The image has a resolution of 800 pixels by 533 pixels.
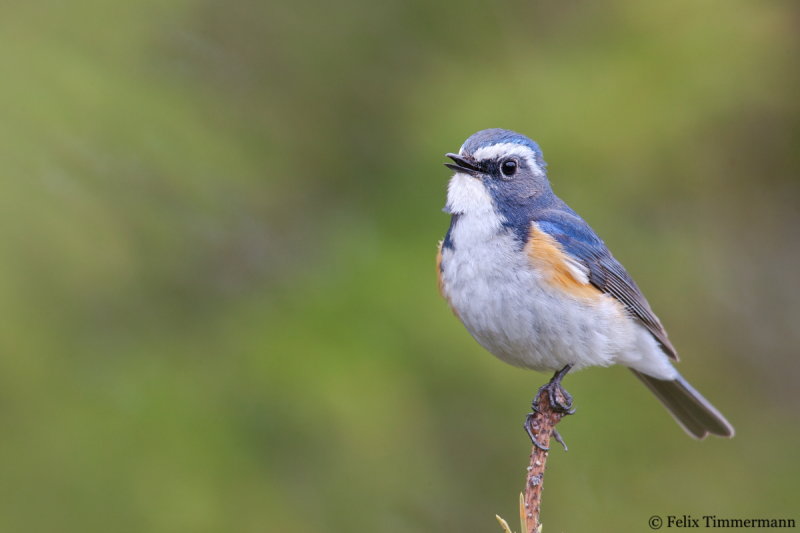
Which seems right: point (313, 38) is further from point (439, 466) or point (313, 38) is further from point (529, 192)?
point (439, 466)

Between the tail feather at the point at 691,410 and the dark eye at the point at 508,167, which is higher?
the dark eye at the point at 508,167

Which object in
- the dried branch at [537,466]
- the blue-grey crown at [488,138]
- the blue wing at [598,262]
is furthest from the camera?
the blue wing at [598,262]

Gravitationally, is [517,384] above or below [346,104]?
below

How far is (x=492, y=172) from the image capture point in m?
3.71

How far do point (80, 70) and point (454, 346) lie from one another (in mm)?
1699

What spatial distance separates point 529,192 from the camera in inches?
151

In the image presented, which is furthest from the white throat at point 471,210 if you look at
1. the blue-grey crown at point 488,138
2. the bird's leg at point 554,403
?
the bird's leg at point 554,403

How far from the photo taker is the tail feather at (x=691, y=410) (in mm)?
4340

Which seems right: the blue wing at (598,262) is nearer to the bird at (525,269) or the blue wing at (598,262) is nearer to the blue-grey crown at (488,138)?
the bird at (525,269)

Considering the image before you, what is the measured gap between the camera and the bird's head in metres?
3.64

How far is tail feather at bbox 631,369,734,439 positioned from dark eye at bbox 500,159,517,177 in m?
1.24

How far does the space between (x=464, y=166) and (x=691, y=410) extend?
1.65 meters

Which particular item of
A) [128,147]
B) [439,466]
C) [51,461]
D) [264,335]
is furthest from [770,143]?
[51,461]

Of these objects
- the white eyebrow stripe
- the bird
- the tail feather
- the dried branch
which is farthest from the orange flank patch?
the tail feather
